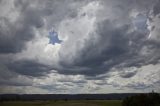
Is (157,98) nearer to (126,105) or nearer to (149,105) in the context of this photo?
(149,105)

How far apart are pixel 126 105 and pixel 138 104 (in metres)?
7.13

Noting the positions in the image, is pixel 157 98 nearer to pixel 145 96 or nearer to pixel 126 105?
pixel 145 96

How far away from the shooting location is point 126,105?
4582 inches

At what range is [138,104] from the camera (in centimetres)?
11025

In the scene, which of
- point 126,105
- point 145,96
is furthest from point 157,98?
point 126,105

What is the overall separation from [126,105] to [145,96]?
8725 mm

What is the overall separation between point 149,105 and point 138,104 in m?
3.86

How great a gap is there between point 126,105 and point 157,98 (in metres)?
12.0

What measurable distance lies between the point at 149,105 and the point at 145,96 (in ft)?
12.1

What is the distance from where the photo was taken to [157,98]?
11150 centimetres

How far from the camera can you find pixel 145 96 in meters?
112
